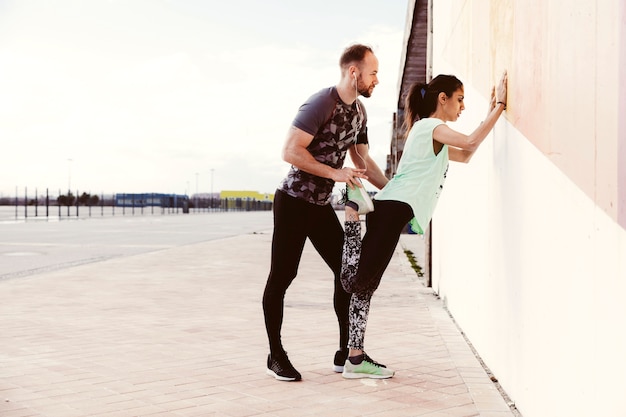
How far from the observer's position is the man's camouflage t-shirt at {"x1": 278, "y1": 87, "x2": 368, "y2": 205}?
14.0 ft

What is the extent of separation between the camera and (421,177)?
4332 mm

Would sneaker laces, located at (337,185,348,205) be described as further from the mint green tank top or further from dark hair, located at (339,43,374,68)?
dark hair, located at (339,43,374,68)

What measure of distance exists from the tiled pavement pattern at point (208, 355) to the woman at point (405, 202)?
0.40 meters

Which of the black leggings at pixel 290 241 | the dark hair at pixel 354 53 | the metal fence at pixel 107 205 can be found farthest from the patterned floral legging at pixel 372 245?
the metal fence at pixel 107 205

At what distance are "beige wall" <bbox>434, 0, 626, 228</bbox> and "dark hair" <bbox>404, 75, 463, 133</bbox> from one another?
315mm

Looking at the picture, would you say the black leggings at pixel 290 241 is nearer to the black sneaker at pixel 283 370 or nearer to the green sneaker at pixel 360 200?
the black sneaker at pixel 283 370

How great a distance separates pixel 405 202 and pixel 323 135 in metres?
0.60

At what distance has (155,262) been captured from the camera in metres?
13.3

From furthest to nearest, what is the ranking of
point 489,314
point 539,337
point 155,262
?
point 155,262, point 489,314, point 539,337

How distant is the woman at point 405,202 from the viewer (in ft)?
13.9

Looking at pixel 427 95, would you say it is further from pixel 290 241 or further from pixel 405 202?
pixel 290 241

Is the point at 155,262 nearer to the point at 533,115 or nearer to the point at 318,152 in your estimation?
the point at 318,152

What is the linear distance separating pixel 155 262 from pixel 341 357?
900 cm

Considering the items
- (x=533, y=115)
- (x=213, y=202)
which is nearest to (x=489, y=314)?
(x=533, y=115)
